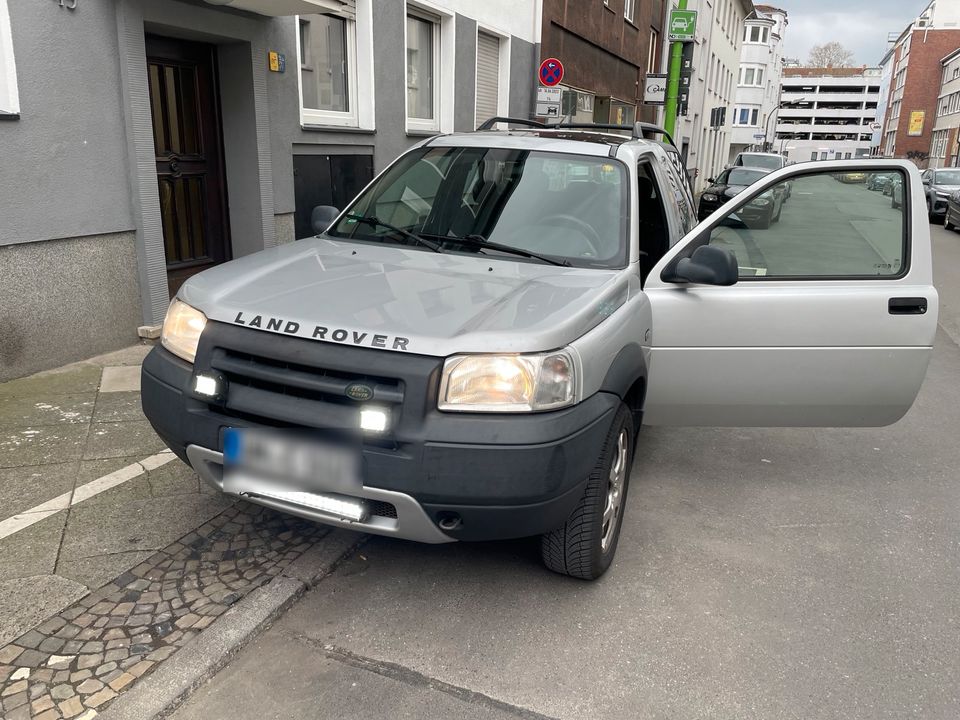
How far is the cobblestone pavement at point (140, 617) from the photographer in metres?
2.56

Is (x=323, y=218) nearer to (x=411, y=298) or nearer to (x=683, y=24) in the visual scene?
(x=411, y=298)

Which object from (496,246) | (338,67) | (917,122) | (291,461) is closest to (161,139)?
(338,67)

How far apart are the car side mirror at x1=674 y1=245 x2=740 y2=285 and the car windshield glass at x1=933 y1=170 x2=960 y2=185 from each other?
2797 centimetres

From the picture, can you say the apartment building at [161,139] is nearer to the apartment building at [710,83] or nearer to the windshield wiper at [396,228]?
the windshield wiper at [396,228]

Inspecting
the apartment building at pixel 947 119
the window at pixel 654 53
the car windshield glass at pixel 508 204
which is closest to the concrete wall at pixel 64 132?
the car windshield glass at pixel 508 204

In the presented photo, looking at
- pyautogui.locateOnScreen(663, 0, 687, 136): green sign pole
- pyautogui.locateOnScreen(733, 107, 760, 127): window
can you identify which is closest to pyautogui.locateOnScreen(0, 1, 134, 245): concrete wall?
pyautogui.locateOnScreen(663, 0, 687, 136): green sign pole

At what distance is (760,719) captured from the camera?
2580mm

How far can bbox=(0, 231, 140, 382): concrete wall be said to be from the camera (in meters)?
5.43

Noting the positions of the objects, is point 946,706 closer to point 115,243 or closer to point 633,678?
point 633,678

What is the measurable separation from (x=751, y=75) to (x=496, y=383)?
79.9 m

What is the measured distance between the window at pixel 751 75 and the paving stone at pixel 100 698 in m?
79.8

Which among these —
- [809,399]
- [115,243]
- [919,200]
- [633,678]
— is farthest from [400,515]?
[115,243]

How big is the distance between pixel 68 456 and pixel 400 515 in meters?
2.50

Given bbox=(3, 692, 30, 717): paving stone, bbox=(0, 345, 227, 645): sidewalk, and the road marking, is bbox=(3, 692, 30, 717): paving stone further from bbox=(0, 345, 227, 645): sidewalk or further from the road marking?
the road marking
